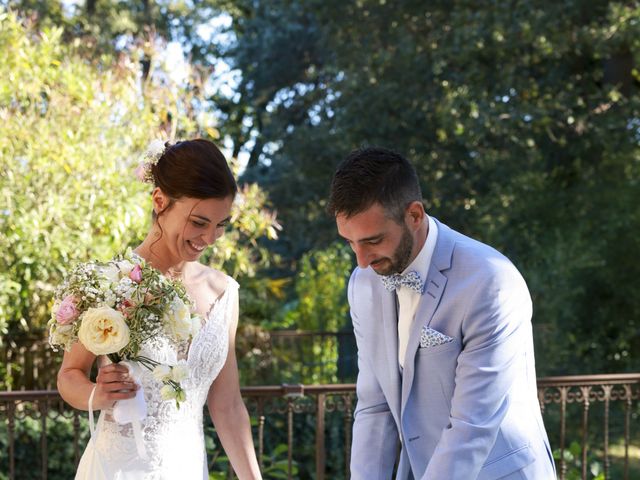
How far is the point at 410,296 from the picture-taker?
2.75 metres

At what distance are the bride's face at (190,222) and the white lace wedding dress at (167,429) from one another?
31 centimetres

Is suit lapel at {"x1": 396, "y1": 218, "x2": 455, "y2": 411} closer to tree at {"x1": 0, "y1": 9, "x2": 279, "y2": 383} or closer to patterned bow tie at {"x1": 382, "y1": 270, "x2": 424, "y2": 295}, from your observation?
patterned bow tie at {"x1": 382, "y1": 270, "x2": 424, "y2": 295}

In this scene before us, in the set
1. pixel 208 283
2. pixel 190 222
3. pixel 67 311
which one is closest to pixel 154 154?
pixel 190 222

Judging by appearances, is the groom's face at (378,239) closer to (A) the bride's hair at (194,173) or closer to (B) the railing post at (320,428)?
(A) the bride's hair at (194,173)

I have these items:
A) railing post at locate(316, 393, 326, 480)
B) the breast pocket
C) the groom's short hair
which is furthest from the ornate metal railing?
the groom's short hair

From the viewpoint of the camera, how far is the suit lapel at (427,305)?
Answer: 2.61 m

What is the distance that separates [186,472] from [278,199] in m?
14.0

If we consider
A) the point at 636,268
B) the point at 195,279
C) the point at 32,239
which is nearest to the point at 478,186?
the point at 636,268

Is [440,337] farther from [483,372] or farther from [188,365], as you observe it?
[188,365]

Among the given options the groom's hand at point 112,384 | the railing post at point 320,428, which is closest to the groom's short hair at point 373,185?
the groom's hand at point 112,384

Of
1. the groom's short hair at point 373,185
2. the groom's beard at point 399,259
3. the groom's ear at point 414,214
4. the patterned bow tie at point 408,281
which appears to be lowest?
the patterned bow tie at point 408,281

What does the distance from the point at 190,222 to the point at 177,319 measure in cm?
41

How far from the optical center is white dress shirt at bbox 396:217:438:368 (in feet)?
8.80

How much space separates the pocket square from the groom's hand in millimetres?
→ 880
